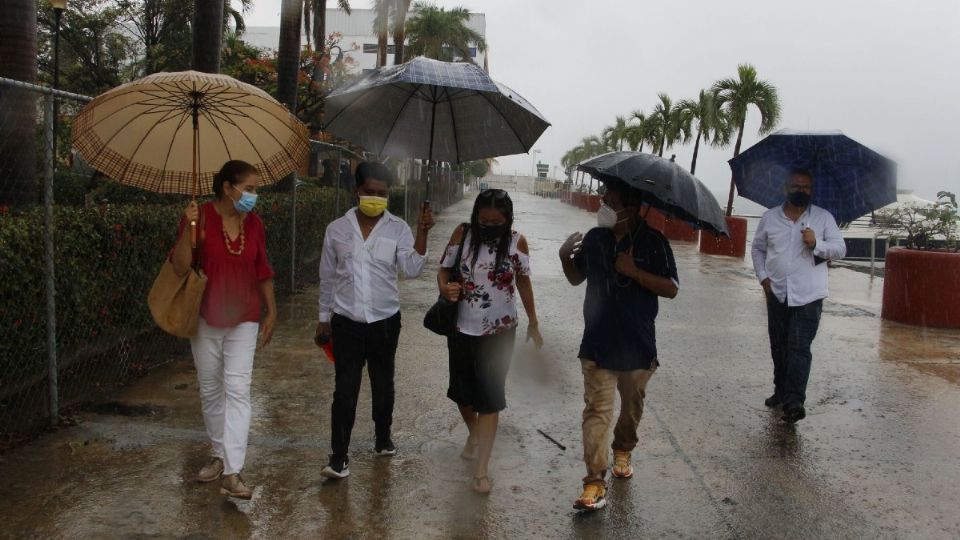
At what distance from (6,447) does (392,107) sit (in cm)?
295

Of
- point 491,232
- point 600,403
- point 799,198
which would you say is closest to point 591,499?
point 600,403

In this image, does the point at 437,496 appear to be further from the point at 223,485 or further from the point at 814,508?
the point at 814,508

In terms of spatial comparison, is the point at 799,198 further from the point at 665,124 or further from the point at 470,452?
the point at 665,124

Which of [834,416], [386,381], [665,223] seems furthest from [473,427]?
[665,223]

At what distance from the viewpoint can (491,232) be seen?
4.27 meters

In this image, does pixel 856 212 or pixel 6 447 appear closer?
pixel 6 447

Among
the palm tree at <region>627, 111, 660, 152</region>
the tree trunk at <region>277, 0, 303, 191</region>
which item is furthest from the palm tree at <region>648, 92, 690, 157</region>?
the tree trunk at <region>277, 0, 303, 191</region>

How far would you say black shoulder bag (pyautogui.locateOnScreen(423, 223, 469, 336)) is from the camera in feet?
14.0

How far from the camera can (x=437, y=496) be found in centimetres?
427

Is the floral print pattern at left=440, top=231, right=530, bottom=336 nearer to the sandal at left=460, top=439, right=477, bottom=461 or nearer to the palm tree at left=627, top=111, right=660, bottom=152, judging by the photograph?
the sandal at left=460, top=439, right=477, bottom=461

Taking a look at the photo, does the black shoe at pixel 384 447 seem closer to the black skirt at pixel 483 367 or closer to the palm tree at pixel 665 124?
the black skirt at pixel 483 367

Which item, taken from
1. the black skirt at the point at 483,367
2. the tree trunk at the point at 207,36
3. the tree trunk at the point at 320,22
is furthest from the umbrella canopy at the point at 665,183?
the tree trunk at the point at 320,22

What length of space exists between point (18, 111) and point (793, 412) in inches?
262

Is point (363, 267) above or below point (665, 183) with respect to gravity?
below
